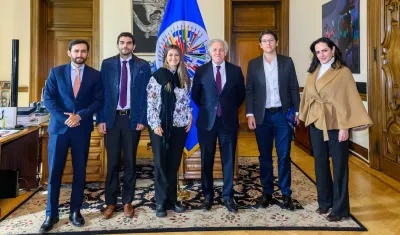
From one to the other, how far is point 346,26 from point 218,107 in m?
3.03

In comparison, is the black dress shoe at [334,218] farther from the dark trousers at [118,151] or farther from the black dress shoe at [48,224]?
the black dress shoe at [48,224]

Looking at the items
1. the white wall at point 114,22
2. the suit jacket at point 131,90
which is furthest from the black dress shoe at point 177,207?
the white wall at point 114,22

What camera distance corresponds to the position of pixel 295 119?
284cm

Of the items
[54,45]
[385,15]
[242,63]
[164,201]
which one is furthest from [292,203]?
[54,45]

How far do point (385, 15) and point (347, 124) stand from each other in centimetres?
211

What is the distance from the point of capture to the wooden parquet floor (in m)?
2.44

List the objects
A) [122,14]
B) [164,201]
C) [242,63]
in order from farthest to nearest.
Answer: [242,63]
[122,14]
[164,201]

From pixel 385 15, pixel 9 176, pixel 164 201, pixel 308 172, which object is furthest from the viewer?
pixel 308 172

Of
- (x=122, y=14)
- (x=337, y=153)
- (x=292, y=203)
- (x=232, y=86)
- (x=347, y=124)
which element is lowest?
(x=292, y=203)

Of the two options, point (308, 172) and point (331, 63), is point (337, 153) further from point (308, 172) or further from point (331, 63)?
point (308, 172)

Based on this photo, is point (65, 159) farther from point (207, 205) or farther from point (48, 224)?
point (207, 205)

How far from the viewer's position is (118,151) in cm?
269

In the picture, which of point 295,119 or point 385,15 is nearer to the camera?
point 295,119

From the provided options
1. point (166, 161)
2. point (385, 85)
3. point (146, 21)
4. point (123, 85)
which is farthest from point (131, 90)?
point (146, 21)
